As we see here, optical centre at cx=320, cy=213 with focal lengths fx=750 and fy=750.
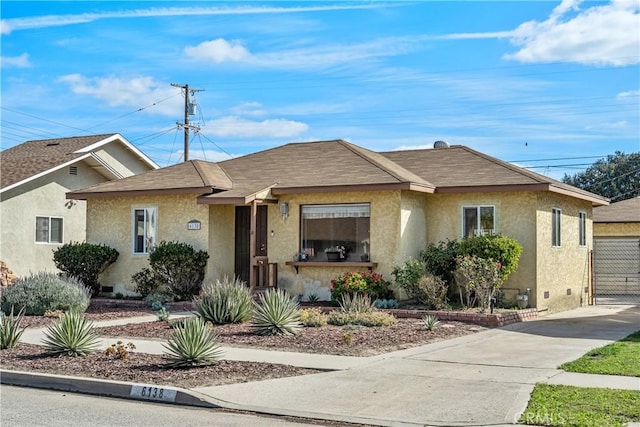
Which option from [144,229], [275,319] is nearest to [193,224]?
[144,229]

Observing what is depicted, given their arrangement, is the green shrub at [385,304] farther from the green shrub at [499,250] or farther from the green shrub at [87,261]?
the green shrub at [87,261]

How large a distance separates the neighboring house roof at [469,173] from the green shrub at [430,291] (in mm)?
2862

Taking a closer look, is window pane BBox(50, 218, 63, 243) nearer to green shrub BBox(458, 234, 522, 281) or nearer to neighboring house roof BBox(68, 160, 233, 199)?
neighboring house roof BBox(68, 160, 233, 199)

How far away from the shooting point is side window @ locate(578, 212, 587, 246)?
23562 mm

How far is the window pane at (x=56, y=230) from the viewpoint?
2880 centimetres

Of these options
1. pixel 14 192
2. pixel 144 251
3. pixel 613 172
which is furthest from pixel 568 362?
pixel 613 172

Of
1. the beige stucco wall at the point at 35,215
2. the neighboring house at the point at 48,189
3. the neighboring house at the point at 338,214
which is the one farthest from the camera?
the neighboring house at the point at 48,189

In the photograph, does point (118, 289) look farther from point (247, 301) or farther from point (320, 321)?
point (320, 321)

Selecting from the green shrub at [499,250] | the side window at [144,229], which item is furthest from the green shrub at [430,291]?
the side window at [144,229]

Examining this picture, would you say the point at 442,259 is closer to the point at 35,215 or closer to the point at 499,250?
the point at 499,250

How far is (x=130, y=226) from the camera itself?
22.7m

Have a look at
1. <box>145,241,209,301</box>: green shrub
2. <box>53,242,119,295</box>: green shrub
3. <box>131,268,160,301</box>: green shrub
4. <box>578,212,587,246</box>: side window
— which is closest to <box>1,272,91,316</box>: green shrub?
<box>145,241,209,301</box>: green shrub

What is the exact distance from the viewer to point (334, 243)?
2034cm

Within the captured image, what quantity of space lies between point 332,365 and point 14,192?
20.0 meters
